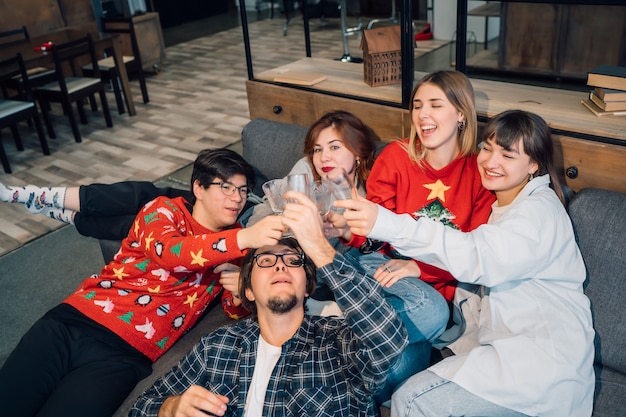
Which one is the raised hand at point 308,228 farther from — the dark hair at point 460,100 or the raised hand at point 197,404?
the dark hair at point 460,100

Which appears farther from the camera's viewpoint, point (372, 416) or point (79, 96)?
point (79, 96)

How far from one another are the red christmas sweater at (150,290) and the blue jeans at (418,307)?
66cm

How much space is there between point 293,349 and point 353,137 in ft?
3.05

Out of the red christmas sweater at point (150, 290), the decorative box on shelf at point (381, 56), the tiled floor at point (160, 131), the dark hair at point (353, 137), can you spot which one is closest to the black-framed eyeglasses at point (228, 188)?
the red christmas sweater at point (150, 290)

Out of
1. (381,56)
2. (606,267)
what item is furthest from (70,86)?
(606,267)

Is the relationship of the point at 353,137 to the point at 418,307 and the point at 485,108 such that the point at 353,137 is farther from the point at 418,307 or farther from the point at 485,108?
the point at 418,307

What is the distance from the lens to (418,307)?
6.06 feet

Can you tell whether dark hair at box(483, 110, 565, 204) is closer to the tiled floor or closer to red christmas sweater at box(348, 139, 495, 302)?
red christmas sweater at box(348, 139, 495, 302)

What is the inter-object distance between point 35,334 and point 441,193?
1.53 meters

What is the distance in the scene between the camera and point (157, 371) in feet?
6.73

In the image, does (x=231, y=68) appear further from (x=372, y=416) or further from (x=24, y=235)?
(x=372, y=416)

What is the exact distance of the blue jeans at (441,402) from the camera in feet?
5.23

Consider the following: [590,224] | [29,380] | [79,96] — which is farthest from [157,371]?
[79,96]

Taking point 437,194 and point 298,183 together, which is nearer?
point 298,183
